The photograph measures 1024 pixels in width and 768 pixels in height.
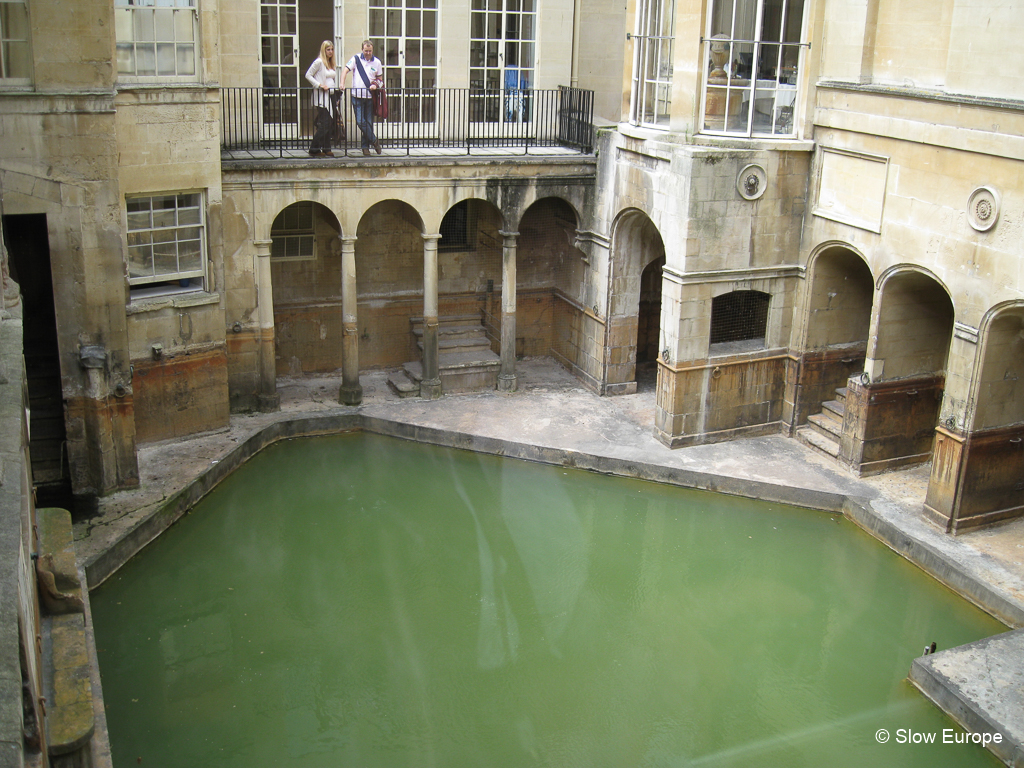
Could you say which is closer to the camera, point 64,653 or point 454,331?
point 64,653

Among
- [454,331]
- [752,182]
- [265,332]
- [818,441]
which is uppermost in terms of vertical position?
[752,182]

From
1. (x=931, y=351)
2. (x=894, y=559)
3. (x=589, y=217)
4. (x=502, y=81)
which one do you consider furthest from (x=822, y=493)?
(x=502, y=81)

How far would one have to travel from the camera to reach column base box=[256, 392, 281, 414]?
15445 millimetres

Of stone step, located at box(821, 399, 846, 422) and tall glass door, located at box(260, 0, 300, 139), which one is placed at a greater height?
tall glass door, located at box(260, 0, 300, 139)

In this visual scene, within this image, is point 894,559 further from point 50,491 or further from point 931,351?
point 50,491

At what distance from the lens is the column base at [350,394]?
15938 millimetres

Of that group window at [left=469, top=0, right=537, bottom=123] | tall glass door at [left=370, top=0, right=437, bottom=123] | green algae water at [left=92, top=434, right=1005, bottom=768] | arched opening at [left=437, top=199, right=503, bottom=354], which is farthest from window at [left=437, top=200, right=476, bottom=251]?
green algae water at [left=92, top=434, right=1005, bottom=768]

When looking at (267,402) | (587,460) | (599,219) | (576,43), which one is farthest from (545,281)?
(267,402)

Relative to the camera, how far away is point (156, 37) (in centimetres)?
1325

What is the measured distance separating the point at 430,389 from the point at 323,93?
464 cm

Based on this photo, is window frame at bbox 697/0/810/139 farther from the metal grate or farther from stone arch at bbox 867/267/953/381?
stone arch at bbox 867/267/953/381

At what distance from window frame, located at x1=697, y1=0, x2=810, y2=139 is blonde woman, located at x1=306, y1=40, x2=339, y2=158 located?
17.1ft

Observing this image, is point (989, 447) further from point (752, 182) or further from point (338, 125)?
point (338, 125)

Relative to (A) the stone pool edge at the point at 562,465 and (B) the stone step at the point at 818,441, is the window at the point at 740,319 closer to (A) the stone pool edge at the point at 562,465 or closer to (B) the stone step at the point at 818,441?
(B) the stone step at the point at 818,441
